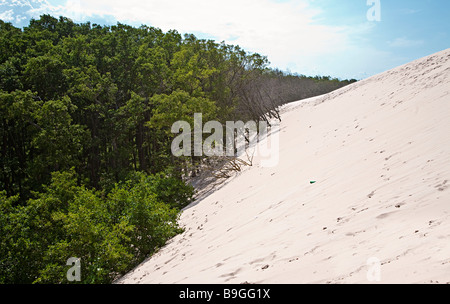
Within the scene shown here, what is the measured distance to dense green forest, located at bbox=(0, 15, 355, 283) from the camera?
8.40 metres

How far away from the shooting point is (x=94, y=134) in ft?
77.2

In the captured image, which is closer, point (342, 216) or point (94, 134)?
point (342, 216)

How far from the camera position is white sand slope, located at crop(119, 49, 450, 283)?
3664mm

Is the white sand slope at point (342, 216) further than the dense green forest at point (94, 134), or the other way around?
the dense green forest at point (94, 134)

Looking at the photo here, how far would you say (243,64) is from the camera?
26641 mm

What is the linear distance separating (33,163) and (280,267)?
18.7 metres

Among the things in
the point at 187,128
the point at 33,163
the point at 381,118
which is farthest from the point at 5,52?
the point at 381,118

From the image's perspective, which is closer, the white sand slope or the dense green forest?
the white sand slope

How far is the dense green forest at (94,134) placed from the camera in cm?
840

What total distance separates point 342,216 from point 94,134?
21.2 m

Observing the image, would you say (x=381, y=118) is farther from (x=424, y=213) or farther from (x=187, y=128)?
(x=187, y=128)

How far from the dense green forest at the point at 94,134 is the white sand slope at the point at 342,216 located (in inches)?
48.6

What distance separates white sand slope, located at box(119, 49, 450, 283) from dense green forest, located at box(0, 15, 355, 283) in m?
1.23

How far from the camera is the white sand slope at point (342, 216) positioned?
12.0ft
